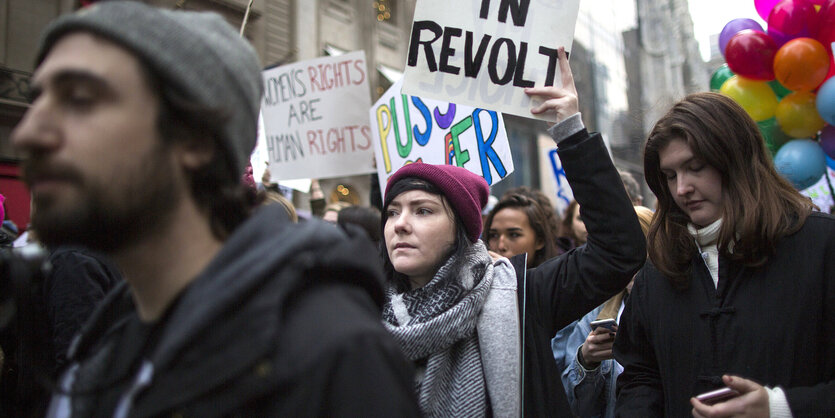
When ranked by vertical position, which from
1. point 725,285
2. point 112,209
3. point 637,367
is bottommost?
point 637,367

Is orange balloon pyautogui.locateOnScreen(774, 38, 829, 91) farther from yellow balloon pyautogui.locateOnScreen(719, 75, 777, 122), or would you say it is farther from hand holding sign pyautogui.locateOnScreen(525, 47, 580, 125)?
hand holding sign pyautogui.locateOnScreen(525, 47, 580, 125)

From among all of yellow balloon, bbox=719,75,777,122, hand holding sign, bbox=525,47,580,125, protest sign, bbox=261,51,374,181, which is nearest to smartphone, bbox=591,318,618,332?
hand holding sign, bbox=525,47,580,125

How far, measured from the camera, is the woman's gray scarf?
5.91 ft

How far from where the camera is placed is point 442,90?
2510mm

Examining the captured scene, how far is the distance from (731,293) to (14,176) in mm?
9966

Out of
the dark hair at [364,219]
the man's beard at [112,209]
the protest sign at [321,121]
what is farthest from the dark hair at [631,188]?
the man's beard at [112,209]

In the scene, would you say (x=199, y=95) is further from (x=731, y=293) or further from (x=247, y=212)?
(x=731, y=293)

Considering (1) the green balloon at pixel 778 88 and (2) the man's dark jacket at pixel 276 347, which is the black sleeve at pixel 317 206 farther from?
(2) the man's dark jacket at pixel 276 347

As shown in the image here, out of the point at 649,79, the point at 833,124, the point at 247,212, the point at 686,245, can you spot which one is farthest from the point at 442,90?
the point at 649,79

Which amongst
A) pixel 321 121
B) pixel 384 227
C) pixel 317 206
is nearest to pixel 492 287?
pixel 384 227

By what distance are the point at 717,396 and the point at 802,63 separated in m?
2.56

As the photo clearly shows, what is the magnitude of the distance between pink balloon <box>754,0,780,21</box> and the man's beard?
156 inches

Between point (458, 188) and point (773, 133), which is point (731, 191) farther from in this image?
point (773, 133)

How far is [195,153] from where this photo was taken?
1.02 meters
